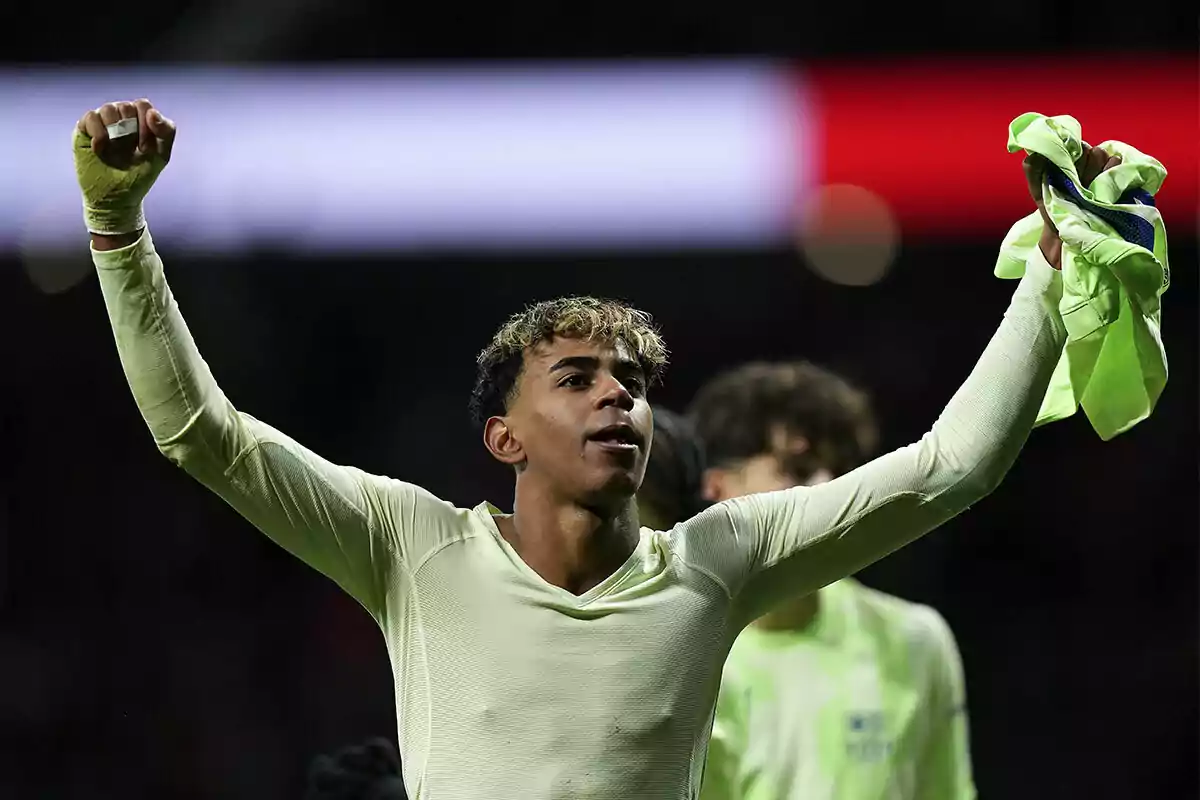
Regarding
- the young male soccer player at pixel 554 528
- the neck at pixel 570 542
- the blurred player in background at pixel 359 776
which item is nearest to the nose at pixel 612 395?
the young male soccer player at pixel 554 528

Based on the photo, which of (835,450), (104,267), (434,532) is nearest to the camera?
(104,267)

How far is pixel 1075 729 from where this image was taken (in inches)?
272

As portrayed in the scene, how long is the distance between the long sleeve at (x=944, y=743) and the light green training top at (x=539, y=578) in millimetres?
1213

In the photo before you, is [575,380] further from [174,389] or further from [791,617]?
[791,617]

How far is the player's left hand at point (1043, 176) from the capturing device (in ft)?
8.02

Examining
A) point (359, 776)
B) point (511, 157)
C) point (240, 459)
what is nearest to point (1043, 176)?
point (240, 459)

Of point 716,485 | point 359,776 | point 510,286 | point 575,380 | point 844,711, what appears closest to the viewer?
point 575,380

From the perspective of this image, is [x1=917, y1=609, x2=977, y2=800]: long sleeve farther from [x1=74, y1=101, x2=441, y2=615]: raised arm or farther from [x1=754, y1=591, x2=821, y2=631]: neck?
[x1=74, y1=101, x2=441, y2=615]: raised arm

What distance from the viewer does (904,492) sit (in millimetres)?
2469

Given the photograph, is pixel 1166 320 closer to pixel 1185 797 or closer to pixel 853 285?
pixel 853 285

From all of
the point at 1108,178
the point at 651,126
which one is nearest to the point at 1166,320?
the point at 651,126

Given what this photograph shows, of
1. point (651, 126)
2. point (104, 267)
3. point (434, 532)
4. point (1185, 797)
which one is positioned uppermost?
point (651, 126)

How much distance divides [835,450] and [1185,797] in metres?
3.66

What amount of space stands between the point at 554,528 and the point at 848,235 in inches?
202
